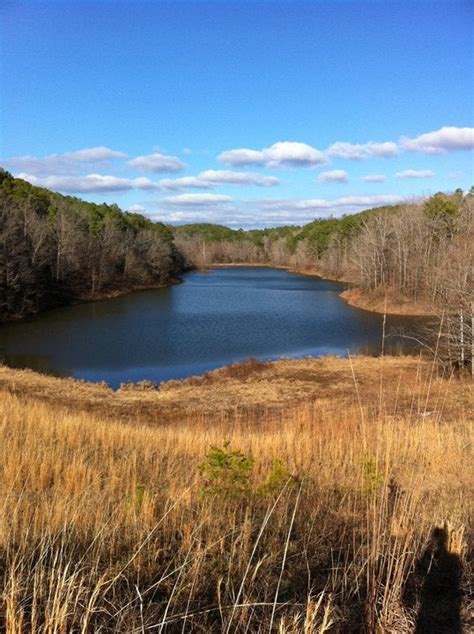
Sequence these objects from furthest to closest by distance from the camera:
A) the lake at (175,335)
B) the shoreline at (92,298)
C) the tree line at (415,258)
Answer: the shoreline at (92,298), the lake at (175,335), the tree line at (415,258)

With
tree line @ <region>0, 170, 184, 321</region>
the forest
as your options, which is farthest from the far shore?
tree line @ <region>0, 170, 184, 321</region>

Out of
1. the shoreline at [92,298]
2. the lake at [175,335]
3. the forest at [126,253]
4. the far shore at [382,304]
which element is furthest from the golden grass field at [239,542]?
the shoreline at [92,298]

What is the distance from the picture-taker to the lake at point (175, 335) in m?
25.8

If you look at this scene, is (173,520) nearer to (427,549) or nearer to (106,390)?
(427,549)

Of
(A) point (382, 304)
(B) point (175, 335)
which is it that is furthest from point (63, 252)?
(A) point (382, 304)

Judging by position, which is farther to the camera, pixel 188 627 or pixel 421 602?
pixel 421 602

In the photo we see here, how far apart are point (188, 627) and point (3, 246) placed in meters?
43.6

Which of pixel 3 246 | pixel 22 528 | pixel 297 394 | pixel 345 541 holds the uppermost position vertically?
pixel 3 246

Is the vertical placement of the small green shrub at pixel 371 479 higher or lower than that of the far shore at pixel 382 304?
higher

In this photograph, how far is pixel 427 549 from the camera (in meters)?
3.02

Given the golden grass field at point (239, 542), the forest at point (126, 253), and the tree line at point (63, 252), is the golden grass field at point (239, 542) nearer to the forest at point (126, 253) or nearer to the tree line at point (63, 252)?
the forest at point (126, 253)

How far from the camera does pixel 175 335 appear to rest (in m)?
33.6

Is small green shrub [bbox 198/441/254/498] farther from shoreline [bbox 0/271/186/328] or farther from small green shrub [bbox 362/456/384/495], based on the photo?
shoreline [bbox 0/271/186/328]

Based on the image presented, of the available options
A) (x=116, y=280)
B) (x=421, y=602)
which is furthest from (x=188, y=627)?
(x=116, y=280)
